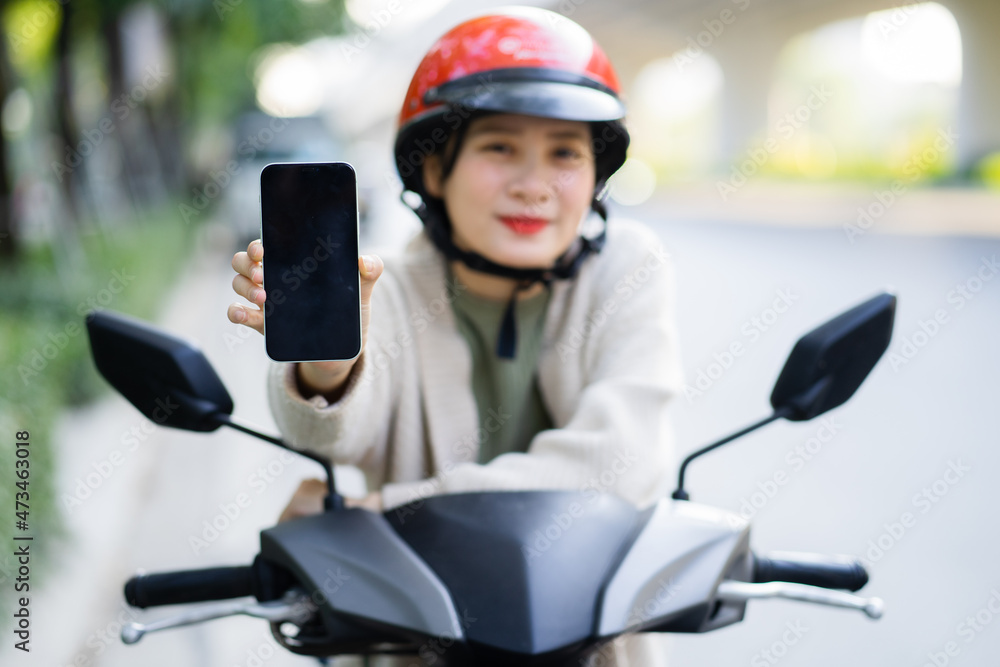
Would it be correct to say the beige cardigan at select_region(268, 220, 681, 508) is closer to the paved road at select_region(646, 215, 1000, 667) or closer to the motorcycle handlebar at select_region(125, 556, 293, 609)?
the motorcycle handlebar at select_region(125, 556, 293, 609)

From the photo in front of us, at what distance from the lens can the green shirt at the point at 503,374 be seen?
2.07m

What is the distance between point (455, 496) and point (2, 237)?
7297 millimetres

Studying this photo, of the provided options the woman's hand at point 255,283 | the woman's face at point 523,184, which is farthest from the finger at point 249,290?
the woman's face at point 523,184

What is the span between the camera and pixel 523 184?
184cm

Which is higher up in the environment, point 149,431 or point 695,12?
point 695,12

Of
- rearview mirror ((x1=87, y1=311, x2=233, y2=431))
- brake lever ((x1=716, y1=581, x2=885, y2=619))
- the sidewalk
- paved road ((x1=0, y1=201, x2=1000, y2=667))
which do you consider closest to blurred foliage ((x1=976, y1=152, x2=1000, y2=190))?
paved road ((x1=0, y1=201, x2=1000, y2=667))

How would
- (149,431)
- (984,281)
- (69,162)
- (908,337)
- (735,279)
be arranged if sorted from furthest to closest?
(735,279) → (984,281) → (69,162) → (908,337) → (149,431)

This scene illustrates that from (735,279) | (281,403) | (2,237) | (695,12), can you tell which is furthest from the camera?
(695,12)

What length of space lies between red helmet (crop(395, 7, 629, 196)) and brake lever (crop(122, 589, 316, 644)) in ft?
3.11

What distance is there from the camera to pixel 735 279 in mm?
12312

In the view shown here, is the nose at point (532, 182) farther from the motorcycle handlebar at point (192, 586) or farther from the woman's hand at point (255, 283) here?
the motorcycle handlebar at point (192, 586)

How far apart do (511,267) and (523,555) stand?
33.1 inches

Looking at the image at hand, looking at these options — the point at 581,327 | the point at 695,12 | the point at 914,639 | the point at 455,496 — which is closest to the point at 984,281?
the point at 914,639

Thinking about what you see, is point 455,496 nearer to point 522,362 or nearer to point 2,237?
point 522,362
